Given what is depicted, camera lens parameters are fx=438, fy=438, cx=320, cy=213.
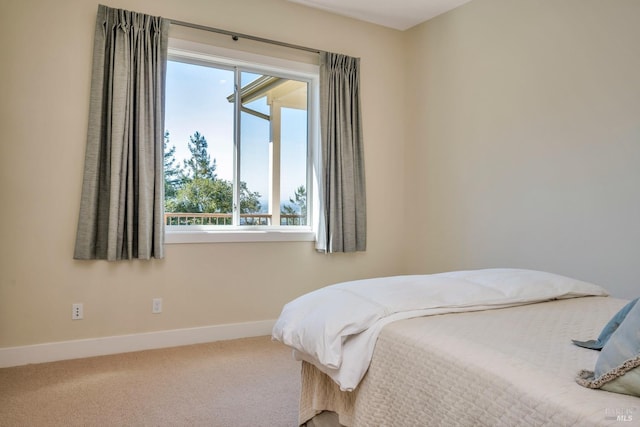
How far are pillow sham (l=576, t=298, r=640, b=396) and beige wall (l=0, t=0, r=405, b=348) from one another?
2792mm

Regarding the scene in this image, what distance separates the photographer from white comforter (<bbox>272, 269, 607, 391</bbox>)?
147cm

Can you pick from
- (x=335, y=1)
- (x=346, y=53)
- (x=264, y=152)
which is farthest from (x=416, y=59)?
(x=264, y=152)

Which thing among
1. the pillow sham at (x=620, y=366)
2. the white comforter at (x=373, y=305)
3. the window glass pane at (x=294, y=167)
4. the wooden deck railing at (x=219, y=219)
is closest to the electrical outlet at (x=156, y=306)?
the wooden deck railing at (x=219, y=219)

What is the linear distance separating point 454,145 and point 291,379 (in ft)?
7.84

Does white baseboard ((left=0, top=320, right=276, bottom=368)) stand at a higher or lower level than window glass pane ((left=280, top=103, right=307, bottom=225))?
lower

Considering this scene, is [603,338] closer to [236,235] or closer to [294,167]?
[236,235]

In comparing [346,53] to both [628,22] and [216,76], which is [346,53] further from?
[628,22]

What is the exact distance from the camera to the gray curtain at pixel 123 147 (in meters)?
2.91

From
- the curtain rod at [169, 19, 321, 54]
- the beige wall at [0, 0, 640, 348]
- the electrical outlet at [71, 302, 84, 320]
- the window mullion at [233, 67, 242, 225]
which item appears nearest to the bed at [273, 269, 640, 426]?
the beige wall at [0, 0, 640, 348]

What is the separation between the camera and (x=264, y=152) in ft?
12.4

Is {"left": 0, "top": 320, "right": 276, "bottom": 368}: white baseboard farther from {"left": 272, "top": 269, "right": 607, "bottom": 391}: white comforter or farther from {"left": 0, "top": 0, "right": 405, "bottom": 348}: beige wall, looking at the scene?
{"left": 272, "top": 269, "right": 607, "bottom": 391}: white comforter

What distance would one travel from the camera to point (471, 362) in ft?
3.80

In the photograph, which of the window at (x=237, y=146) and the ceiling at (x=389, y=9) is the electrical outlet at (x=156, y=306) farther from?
the ceiling at (x=389, y=9)

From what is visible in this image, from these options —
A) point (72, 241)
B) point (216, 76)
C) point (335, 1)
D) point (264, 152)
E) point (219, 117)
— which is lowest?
point (72, 241)
